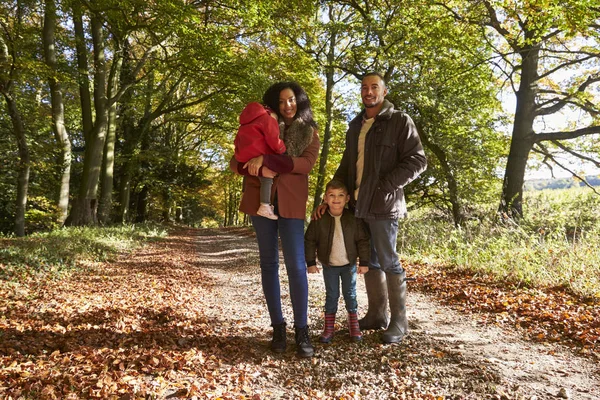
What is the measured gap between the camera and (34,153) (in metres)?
12.6

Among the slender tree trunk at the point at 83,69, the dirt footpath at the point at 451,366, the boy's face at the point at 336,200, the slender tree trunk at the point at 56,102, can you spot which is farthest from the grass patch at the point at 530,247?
the slender tree trunk at the point at 56,102

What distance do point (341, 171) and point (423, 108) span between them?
8045 millimetres

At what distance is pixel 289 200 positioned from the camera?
2.84m

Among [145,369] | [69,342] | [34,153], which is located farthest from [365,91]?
[34,153]

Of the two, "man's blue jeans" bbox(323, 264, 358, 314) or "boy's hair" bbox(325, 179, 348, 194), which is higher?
"boy's hair" bbox(325, 179, 348, 194)

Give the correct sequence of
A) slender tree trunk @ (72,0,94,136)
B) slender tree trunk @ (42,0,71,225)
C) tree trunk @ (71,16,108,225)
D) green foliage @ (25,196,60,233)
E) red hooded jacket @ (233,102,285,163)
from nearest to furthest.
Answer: red hooded jacket @ (233,102,285,163) < slender tree trunk @ (42,0,71,225) < slender tree trunk @ (72,0,94,136) < tree trunk @ (71,16,108,225) < green foliage @ (25,196,60,233)

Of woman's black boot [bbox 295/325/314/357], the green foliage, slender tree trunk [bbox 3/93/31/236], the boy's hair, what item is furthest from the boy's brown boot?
the green foliage

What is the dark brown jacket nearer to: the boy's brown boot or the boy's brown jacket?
the boy's brown jacket

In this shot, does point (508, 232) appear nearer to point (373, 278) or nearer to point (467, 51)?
point (373, 278)

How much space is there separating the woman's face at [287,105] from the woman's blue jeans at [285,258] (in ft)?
2.61

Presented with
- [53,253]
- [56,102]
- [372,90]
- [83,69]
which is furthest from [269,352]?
[56,102]

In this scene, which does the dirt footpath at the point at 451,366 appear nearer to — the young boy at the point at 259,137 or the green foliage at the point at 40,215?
the young boy at the point at 259,137

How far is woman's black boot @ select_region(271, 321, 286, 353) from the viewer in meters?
2.99

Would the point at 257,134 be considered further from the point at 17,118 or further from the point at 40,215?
the point at 40,215
